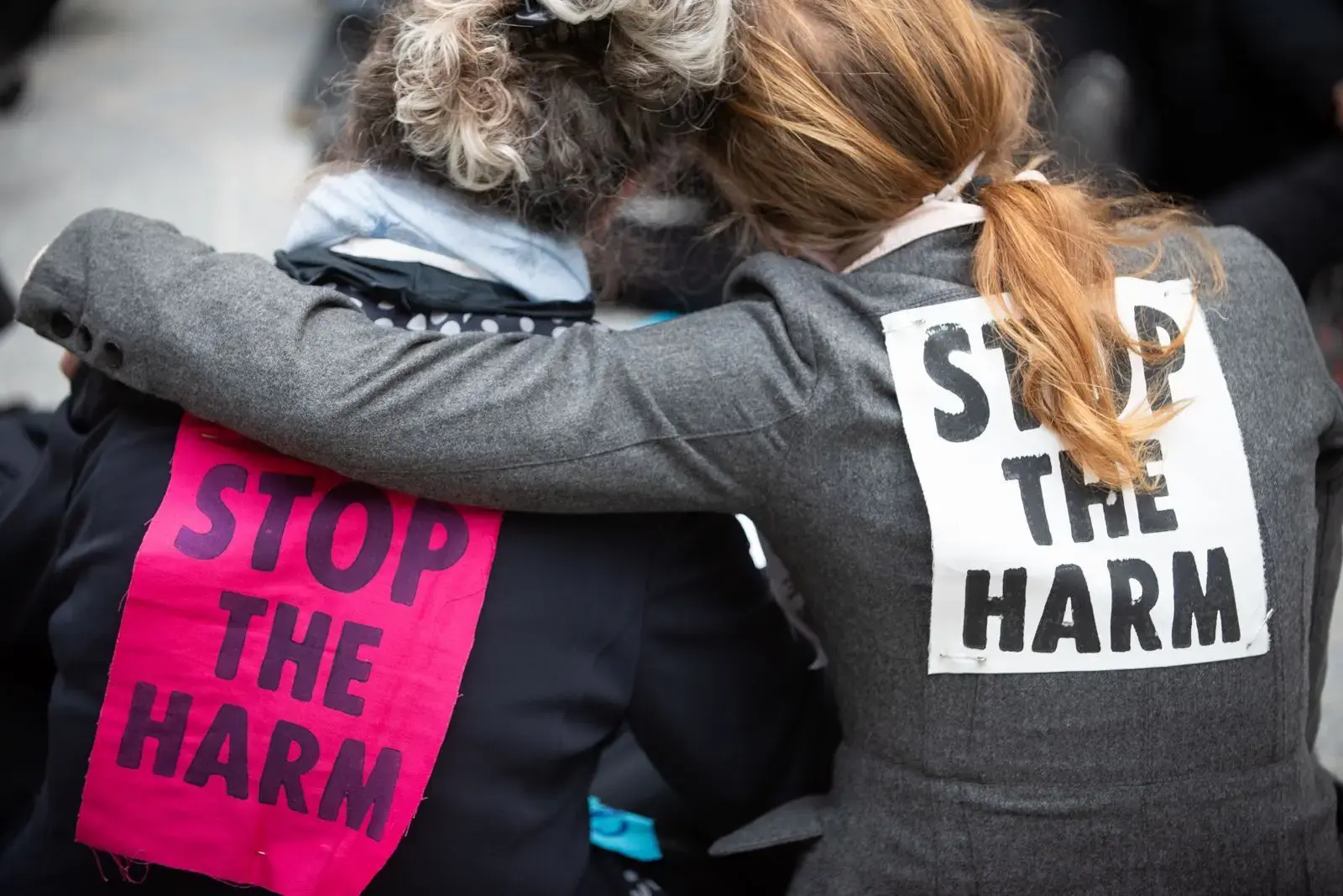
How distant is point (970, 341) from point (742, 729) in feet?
1.19

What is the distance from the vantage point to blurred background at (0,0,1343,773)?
177 centimetres

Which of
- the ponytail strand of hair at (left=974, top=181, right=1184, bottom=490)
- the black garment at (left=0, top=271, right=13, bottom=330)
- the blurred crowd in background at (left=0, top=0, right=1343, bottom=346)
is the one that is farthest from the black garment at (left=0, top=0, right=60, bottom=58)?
the ponytail strand of hair at (left=974, top=181, right=1184, bottom=490)

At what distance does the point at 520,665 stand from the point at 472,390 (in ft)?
0.64

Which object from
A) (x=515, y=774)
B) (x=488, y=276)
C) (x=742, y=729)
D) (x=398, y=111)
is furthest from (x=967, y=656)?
(x=398, y=111)

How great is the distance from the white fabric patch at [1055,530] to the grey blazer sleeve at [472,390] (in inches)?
4.0

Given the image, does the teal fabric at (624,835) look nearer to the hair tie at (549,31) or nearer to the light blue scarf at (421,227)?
the light blue scarf at (421,227)

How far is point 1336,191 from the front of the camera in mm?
1775

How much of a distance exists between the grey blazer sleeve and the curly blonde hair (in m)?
0.15

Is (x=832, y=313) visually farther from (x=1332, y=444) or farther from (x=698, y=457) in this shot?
(x=1332, y=444)

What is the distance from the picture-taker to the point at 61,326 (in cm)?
81

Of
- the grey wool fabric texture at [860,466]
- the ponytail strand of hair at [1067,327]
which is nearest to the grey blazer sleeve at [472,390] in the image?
the grey wool fabric texture at [860,466]

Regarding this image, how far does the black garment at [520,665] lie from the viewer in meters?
0.76

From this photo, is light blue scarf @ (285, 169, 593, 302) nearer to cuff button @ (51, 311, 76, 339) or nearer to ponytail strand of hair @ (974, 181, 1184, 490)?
cuff button @ (51, 311, 76, 339)

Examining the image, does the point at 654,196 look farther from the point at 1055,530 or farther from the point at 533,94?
the point at 1055,530
